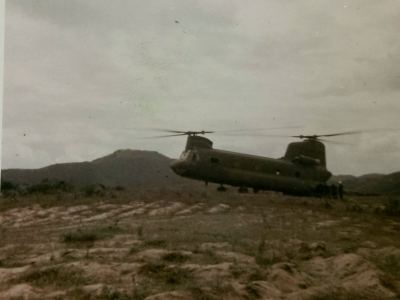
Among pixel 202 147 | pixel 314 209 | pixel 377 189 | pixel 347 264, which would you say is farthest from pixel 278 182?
pixel 377 189

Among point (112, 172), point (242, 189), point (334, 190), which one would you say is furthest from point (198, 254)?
point (112, 172)

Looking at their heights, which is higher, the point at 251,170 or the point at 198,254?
the point at 251,170

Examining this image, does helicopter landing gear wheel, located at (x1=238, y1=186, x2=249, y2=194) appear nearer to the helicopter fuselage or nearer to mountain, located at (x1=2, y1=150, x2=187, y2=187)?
the helicopter fuselage

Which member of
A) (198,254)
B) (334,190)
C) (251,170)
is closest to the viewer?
(198,254)

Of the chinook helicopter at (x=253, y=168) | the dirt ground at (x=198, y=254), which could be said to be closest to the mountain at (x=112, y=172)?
the chinook helicopter at (x=253, y=168)

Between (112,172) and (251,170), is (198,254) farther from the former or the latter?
(112,172)

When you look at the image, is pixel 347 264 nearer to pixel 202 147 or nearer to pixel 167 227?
pixel 167 227

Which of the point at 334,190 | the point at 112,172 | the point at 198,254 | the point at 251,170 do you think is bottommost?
the point at 198,254
